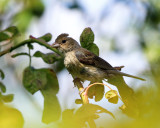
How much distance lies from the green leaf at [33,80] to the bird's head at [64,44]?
152 cm

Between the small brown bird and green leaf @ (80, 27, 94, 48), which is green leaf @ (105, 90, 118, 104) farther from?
the small brown bird

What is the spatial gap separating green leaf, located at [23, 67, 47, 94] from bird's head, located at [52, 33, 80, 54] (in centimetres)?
152

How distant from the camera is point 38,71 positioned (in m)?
1.85

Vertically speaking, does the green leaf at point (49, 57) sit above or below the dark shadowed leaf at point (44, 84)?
above

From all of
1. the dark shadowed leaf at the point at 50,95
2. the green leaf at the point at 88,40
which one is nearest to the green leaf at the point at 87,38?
the green leaf at the point at 88,40

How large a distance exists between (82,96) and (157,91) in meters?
0.65

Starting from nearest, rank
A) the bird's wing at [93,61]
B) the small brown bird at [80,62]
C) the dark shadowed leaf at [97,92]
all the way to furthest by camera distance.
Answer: the dark shadowed leaf at [97,92] < the small brown bird at [80,62] < the bird's wing at [93,61]

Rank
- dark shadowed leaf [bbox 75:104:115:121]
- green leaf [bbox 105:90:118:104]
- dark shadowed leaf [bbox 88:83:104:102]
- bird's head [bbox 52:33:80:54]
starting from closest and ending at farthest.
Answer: dark shadowed leaf [bbox 75:104:115:121] < green leaf [bbox 105:90:118:104] < dark shadowed leaf [bbox 88:83:104:102] < bird's head [bbox 52:33:80:54]

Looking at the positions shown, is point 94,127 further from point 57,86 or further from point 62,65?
point 62,65

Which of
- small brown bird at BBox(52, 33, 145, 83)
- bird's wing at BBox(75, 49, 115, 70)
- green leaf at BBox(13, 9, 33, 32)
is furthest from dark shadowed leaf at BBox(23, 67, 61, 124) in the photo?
green leaf at BBox(13, 9, 33, 32)

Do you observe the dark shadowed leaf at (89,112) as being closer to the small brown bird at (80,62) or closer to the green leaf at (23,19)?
the small brown bird at (80,62)

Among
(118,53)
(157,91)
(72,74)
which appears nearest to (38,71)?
(72,74)

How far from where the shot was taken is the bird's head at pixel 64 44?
341 cm

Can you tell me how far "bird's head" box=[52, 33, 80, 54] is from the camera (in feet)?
11.2
